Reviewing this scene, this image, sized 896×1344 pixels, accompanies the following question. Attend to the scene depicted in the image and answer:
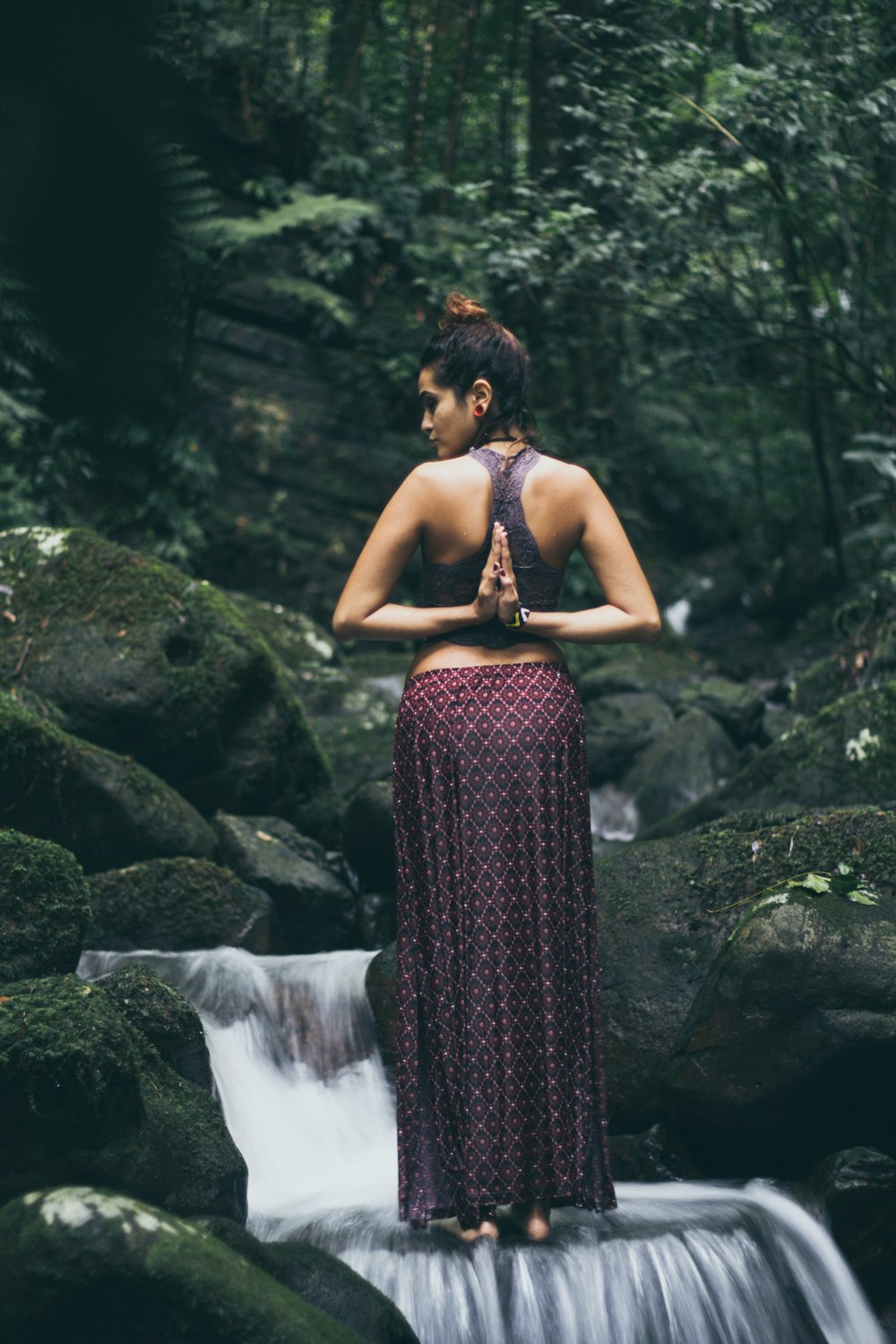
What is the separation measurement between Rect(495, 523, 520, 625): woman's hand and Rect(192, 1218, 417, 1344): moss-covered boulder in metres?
1.58

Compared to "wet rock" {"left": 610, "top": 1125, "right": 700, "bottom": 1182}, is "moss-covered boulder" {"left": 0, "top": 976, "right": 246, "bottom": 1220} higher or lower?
higher

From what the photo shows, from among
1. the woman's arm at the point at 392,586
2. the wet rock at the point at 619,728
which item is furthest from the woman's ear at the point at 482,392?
the wet rock at the point at 619,728

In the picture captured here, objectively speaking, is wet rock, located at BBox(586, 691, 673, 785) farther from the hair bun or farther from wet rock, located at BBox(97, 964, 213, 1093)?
the hair bun

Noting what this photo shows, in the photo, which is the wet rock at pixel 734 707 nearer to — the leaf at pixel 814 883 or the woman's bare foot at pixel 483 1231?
the leaf at pixel 814 883

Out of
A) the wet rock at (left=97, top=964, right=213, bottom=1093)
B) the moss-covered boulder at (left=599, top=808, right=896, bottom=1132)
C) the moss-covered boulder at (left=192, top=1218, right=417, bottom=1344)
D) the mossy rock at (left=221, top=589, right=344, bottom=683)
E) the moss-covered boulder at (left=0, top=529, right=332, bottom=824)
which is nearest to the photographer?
the moss-covered boulder at (left=192, top=1218, right=417, bottom=1344)

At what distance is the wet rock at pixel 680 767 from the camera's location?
8.42 meters

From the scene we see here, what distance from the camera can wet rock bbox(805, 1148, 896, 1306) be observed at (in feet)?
12.1

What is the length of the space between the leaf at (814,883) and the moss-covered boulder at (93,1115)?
1.88 metres

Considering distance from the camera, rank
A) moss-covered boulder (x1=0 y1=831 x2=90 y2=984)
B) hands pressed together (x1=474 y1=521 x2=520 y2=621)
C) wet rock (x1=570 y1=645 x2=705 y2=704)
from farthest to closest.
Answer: wet rock (x1=570 y1=645 x2=705 y2=704) < moss-covered boulder (x1=0 y1=831 x2=90 y2=984) < hands pressed together (x1=474 y1=521 x2=520 y2=621)

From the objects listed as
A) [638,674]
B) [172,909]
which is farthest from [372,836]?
[638,674]

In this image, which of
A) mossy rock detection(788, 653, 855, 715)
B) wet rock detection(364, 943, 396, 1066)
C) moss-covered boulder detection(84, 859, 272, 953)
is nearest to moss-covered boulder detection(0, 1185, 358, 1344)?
wet rock detection(364, 943, 396, 1066)

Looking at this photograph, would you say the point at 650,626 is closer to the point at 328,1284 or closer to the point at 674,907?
the point at 674,907

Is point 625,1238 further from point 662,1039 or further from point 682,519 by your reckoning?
point 682,519

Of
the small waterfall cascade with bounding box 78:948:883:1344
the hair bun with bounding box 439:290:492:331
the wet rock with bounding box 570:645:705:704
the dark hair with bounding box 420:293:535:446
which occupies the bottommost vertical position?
the small waterfall cascade with bounding box 78:948:883:1344
